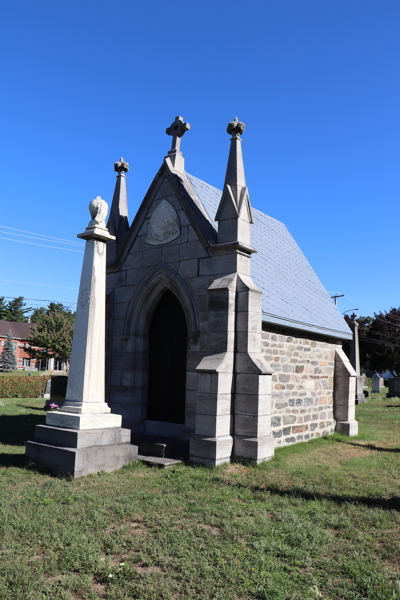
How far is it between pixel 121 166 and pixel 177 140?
200 cm

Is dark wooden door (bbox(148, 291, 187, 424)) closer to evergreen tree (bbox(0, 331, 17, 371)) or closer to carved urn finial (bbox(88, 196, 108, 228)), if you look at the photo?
carved urn finial (bbox(88, 196, 108, 228))

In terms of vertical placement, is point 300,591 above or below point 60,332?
below

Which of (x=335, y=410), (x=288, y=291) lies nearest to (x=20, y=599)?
(x=288, y=291)

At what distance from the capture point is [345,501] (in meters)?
6.42

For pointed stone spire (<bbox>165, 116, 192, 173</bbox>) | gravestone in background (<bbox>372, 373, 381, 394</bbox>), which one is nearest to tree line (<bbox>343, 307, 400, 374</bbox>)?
gravestone in background (<bbox>372, 373, 381, 394</bbox>)

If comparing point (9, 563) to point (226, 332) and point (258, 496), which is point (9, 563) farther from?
point (226, 332)

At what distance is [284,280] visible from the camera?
1235 cm

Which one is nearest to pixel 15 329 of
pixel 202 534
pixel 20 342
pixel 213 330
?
pixel 20 342

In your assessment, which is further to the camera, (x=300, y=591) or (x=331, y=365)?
(x=331, y=365)

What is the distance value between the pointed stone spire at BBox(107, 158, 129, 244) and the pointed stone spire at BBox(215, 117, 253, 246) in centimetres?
364

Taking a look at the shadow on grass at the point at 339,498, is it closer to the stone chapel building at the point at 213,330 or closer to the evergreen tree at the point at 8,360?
the stone chapel building at the point at 213,330

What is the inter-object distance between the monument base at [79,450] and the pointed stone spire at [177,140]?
21.7ft

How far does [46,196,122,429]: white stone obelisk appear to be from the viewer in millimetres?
8031

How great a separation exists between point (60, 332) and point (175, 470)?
3664 centimetres
